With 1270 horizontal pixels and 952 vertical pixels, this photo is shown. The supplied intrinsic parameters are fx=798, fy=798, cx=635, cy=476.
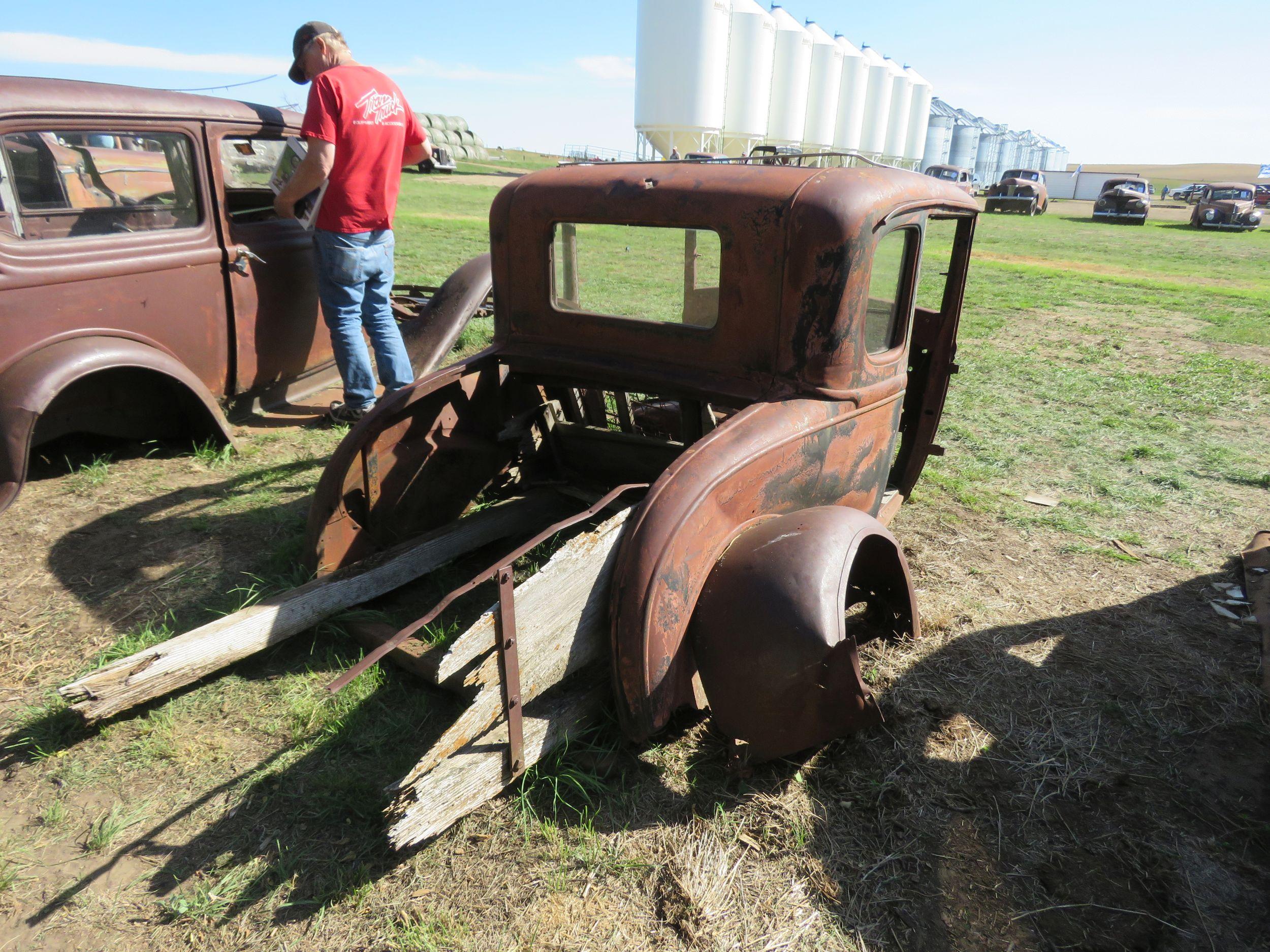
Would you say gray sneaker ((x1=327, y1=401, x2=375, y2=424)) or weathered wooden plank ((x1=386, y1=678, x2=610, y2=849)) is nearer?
weathered wooden plank ((x1=386, y1=678, x2=610, y2=849))

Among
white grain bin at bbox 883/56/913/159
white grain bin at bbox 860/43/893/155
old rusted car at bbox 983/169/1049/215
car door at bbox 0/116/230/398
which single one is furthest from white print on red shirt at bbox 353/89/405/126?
white grain bin at bbox 883/56/913/159

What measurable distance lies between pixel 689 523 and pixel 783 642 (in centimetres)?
41

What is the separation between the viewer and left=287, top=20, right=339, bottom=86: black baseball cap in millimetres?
4285

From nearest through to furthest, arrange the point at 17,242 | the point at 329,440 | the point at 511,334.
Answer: the point at 511,334 < the point at 17,242 < the point at 329,440

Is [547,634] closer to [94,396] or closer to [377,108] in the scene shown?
[94,396]

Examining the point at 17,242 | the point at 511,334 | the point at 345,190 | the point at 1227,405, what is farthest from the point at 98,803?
the point at 1227,405

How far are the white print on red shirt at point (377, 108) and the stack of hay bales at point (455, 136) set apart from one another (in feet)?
103

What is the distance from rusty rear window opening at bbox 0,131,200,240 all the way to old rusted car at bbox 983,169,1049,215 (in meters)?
29.8

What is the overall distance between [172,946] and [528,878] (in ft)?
2.75

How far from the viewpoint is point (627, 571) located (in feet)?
7.07

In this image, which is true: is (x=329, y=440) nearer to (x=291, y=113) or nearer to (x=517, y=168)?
(x=291, y=113)

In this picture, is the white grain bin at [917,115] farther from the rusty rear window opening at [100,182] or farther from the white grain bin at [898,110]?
the rusty rear window opening at [100,182]

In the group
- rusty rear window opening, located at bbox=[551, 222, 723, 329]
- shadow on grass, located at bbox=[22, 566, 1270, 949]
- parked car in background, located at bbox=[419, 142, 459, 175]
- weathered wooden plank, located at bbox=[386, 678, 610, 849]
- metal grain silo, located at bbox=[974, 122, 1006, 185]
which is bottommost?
shadow on grass, located at bbox=[22, 566, 1270, 949]

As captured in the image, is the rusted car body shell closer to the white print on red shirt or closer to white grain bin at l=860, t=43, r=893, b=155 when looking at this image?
the white print on red shirt
